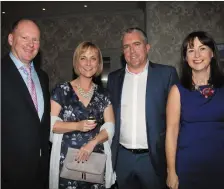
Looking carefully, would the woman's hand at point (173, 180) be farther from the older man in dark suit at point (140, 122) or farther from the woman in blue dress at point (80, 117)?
the woman in blue dress at point (80, 117)

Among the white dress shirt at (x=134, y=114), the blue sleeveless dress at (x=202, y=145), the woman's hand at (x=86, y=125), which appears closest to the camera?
the blue sleeveless dress at (x=202, y=145)

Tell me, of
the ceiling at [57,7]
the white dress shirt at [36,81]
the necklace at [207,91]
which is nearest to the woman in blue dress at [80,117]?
the white dress shirt at [36,81]

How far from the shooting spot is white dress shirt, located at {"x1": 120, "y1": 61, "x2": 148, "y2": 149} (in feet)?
7.36

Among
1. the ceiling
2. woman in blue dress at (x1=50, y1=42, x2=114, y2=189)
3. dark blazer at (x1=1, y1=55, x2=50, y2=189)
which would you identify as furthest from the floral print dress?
the ceiling

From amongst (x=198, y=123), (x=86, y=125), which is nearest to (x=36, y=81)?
(x=86, y=125)

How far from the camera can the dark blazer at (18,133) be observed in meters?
1.65

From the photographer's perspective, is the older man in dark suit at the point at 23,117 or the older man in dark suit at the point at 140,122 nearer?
the older man in dark suit at the point at 23,117

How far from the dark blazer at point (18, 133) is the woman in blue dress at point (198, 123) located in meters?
0.97

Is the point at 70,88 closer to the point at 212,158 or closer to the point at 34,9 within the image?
the point at 212,158

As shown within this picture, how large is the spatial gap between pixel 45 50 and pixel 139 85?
4794mm

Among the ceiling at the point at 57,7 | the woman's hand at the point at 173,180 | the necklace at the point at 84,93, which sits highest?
the ceiling at the point at 57,7

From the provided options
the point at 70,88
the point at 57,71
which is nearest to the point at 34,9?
the point at 57,71

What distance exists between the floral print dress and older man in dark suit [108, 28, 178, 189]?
0.27 meters

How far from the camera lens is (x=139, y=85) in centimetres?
235
